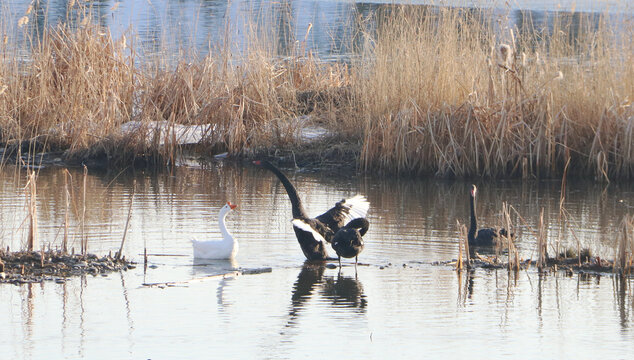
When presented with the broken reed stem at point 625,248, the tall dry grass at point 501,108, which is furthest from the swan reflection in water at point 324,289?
the tall dry grass at point 501,108

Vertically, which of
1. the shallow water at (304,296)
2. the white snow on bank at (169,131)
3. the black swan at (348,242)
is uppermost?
the white snow on bank at (169,131)

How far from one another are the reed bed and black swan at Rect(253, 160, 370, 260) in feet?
12.3

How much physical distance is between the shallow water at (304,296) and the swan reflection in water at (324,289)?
0.07 feet

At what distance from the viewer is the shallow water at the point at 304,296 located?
588 centimetres

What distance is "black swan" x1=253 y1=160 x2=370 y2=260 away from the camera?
8.33 m

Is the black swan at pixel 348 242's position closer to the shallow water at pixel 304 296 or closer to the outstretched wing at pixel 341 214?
the shallow water at pixel 304 296

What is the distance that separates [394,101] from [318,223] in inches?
188

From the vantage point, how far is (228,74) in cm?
1484

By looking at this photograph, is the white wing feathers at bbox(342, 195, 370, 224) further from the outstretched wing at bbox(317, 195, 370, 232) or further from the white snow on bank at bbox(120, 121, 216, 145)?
the white snow on bank at bbox(120, 121, 216, 145)

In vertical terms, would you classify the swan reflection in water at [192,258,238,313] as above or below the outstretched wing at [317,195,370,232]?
below

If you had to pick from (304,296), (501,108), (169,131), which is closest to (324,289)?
(304,296)

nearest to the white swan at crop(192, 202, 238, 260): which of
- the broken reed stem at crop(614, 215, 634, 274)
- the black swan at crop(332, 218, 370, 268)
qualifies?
the black swan at crop(332, 218, 370, 268)

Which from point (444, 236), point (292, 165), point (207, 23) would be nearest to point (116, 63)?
point (292, 165)

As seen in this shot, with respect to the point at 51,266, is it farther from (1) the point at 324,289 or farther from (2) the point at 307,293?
(1) the point at 324,289
